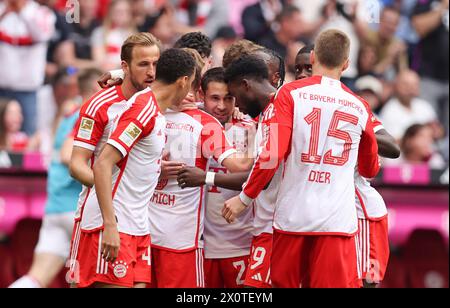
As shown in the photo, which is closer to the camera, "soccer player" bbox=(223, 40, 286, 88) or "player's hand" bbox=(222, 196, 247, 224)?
"player's hand" bbox=(222, 196, 247, 224)

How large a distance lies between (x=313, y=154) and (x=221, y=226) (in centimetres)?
121

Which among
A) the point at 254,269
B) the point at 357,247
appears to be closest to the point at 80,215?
the point at 254,269

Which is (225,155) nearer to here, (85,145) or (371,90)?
(85,145)

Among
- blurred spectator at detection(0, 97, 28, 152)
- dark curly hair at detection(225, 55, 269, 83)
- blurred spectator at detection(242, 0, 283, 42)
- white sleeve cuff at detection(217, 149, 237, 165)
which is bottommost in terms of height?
white sleeve cuff at detection(217, 149, 237, 165)

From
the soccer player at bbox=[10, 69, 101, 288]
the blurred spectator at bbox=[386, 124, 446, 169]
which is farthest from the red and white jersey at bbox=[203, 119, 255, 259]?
the blurred spectator at bbox=[386, 124, 446, 169]

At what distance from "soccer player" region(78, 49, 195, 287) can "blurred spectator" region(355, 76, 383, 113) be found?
514cm

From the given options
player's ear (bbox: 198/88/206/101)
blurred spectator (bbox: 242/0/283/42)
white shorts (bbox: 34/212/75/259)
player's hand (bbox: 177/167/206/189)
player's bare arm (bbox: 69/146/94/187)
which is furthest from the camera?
blurred spectator (bbox: 242/0/283/42)

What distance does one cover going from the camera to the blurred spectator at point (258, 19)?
12.3 metres

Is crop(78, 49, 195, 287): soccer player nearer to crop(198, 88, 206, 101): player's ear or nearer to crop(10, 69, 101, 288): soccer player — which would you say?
crop(198, 88, 206, 101): player's ear

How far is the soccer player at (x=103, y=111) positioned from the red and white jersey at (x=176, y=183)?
370mm

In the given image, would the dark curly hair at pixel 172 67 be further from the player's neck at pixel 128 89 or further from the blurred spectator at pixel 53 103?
the blurred spectator at pixel 53 103

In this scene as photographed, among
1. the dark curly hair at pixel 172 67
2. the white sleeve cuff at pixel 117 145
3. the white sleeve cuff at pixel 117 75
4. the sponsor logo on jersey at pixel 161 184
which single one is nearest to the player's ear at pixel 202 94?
the white sleeve cuff at pixel 117 75

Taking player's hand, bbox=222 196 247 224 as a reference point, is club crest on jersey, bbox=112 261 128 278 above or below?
below

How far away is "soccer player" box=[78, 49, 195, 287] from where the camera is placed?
21.9 ft
